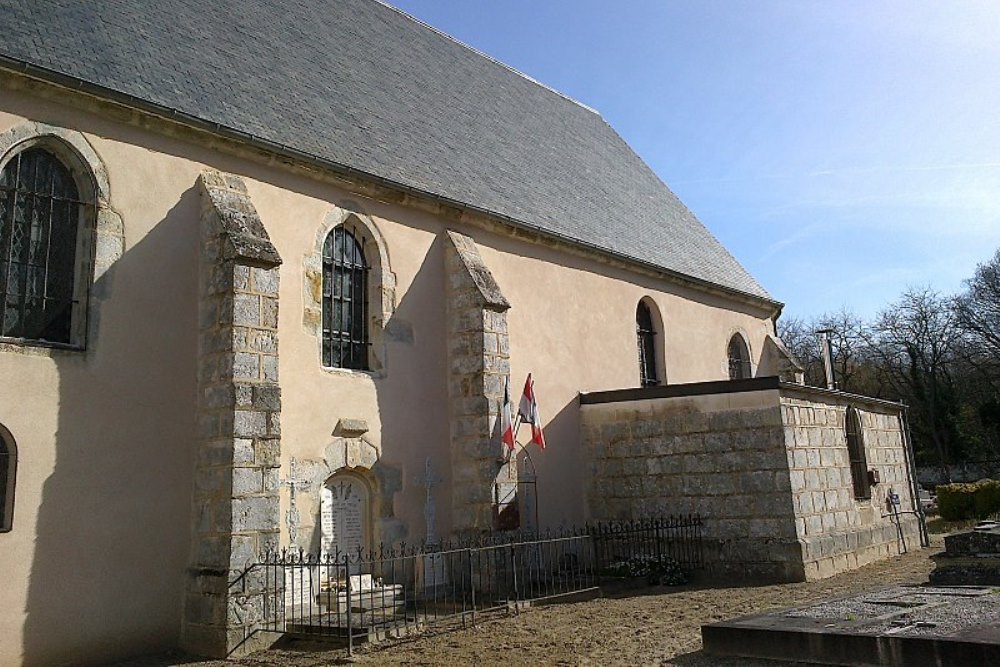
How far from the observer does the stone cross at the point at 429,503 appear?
11172 millimetres

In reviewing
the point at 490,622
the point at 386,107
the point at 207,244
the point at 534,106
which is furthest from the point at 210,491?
the point at 534,106

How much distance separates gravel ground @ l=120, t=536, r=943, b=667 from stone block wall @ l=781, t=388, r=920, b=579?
113 cm

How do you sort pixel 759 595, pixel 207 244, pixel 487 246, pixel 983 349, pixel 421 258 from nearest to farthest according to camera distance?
pixel 207 244 → pixel 759 595 → pixel 421 258 → pixel 487 246 → pixel 983 349

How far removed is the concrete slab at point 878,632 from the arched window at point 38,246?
6859 millimetres

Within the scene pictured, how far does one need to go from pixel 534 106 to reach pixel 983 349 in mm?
29314

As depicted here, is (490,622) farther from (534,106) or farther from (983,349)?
(983,349)

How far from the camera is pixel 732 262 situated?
21.2 meters

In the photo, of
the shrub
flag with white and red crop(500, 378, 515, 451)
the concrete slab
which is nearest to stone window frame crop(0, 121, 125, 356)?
flag with white and red crop(500, 378, 515, 451)

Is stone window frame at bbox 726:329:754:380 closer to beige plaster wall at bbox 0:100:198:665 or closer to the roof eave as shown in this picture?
the roof eave

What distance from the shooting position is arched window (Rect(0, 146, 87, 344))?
7.98 m

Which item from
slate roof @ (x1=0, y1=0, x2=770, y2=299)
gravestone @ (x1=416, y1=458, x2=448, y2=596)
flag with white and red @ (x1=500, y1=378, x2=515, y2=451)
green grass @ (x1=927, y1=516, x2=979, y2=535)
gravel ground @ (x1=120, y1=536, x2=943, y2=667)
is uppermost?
slate roof @ (x1=0, y1=0, x2=770, y2=299)

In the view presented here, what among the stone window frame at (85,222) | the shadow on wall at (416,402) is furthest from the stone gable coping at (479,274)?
the stone window frame at (85,222)

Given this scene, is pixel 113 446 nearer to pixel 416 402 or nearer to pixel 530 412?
pixel 416 402

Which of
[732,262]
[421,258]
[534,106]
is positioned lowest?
[421,258]
